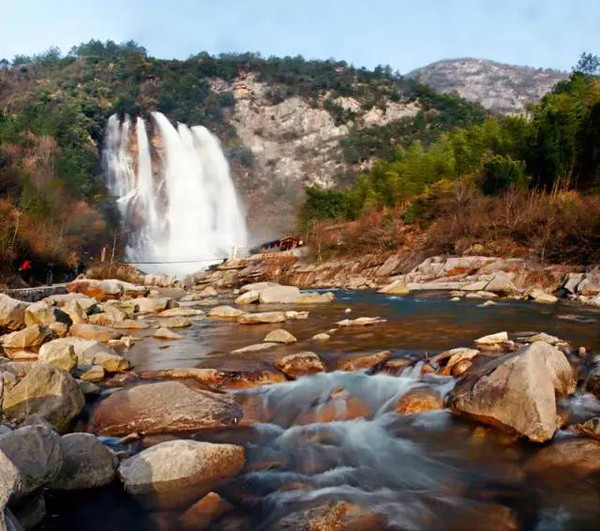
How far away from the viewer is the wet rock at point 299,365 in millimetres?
7938

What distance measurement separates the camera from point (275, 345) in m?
10.1

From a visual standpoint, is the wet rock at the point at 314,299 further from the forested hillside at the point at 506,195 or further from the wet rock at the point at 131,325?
the forested hillside at the point at 506,195

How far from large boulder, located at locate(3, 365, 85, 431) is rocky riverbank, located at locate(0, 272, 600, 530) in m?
0.01

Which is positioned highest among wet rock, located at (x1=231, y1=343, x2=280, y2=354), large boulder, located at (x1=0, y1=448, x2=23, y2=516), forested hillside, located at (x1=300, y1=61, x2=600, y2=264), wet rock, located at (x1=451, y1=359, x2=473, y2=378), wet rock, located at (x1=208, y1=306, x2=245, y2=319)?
forested hillside, located at (x1=300, y1=61, x2=600, y2=264)

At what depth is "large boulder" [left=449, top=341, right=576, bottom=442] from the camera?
17.4ft

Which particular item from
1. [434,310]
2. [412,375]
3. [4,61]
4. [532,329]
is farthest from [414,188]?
[4,61]

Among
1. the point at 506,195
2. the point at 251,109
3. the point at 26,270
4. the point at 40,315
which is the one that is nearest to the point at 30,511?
the point at 40,315

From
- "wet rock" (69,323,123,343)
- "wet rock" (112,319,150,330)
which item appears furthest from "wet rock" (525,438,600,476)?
"wet rock" (112,319,150,330)

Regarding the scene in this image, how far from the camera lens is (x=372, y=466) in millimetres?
5129

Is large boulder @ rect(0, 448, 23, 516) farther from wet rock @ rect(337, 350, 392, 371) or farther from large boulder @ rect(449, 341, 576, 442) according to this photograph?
wet rock @ rect(337, 350, 392, 371)

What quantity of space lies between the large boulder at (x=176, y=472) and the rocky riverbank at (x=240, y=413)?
0.4 inches

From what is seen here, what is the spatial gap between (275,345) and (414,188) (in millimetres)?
37494

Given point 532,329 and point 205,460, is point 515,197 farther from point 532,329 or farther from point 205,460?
point 205,460

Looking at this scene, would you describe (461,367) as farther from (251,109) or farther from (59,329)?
(251,109)
